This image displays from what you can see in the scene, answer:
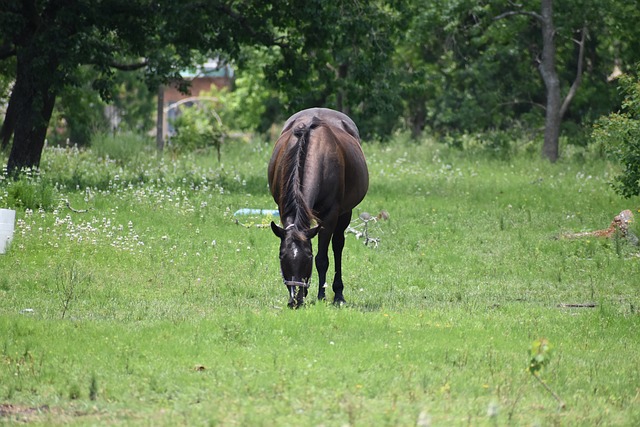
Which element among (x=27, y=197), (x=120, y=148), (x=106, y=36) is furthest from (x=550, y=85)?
(x=27, y=197)

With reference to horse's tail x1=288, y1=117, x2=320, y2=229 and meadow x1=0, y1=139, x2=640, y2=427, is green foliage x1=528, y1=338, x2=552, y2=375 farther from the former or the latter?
horse's tail x1=288, y1=117, x2=320, y2=229

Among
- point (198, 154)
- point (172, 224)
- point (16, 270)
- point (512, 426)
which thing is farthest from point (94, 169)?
point (512, 426)

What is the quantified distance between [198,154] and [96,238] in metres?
16.1

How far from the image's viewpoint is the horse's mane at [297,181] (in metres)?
11.3

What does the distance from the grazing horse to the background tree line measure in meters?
10.8

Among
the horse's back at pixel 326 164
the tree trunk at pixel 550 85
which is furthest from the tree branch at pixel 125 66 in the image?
the horse's back at pixel 326 164

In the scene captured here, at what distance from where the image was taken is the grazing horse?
36.6 ft

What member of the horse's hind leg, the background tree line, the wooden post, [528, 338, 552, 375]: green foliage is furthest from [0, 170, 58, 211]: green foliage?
the wooden post

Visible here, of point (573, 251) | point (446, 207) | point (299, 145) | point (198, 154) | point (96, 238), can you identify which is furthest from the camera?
point (198, 154)

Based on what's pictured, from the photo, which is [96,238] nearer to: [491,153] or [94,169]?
[94,169]

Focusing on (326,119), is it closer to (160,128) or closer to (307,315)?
(307,315)

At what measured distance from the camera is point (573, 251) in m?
16.8

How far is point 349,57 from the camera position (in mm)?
27750

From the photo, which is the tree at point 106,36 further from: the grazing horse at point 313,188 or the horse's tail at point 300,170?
the horse's tail at point 300,170
